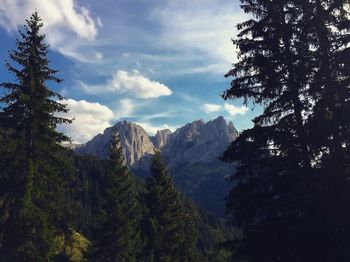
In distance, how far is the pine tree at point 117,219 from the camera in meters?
39.5

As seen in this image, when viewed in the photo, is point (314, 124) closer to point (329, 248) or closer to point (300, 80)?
point (300, 80)

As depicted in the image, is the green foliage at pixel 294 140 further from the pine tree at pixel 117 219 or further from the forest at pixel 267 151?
the pine tree at pixel 117 219

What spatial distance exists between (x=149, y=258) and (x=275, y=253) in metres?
24.8

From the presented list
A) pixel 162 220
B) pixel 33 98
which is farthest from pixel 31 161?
pixel 162 220

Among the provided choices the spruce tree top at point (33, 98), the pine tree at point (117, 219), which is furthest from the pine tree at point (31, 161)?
the pine tree at point (117, 219)

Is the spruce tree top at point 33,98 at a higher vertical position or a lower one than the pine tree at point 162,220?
higher

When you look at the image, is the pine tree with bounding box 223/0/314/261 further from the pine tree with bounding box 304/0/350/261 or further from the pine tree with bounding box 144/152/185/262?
the pine tree with bounding box 144/152/185/262

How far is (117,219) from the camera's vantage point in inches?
1565

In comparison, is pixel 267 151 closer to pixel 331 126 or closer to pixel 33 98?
pixel 331 126

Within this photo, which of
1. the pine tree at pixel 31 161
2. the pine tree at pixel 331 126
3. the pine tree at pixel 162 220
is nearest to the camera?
the pine tree at pixel 331 126

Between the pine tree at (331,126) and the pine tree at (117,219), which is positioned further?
the pine tree at (117,219)

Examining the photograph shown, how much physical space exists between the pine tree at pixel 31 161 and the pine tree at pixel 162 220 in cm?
1722

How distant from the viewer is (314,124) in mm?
16531

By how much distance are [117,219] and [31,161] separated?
18.2 metres
